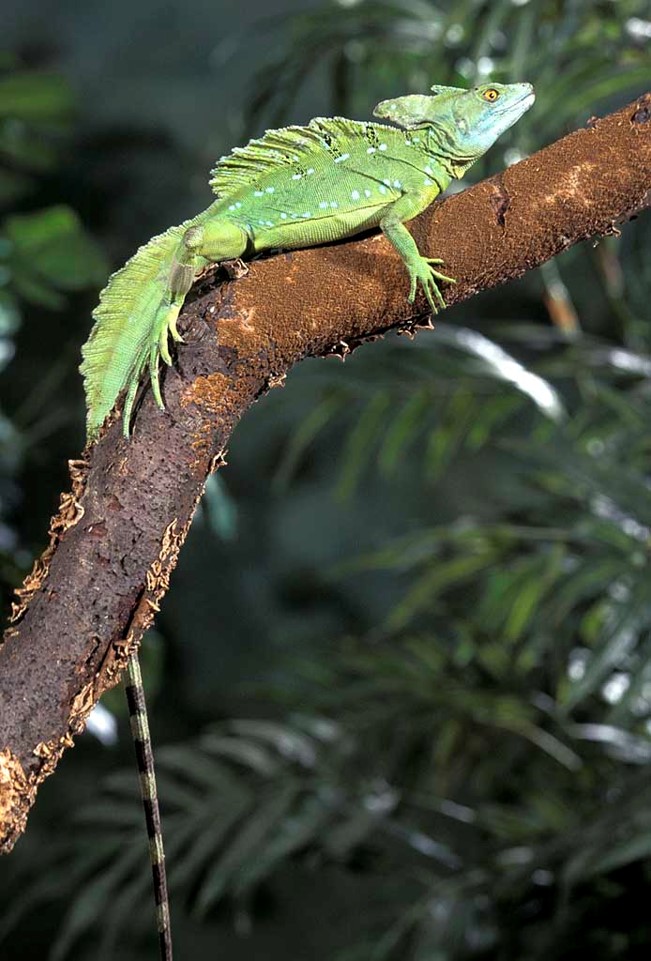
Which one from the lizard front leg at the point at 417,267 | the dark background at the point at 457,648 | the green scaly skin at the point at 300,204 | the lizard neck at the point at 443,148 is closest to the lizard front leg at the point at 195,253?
the green scaly skin at the point at 300,204

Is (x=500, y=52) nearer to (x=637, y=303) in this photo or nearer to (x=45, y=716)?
(x=637, y=303)

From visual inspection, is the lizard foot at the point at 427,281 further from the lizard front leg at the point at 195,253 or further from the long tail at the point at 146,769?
the long tail at the point at 146,769

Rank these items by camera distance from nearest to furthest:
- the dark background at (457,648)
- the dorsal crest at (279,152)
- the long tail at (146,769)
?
the long tail at (146,769) < the dorsal crest at (279,152) < the dark background at (457,648)

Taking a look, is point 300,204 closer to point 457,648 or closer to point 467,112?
point 467,112

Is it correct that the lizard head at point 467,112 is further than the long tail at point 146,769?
Yes

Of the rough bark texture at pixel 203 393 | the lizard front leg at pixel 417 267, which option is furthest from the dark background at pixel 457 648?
the lizard front leg at pixel 417 267

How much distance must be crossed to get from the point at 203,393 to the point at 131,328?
0.39 ft

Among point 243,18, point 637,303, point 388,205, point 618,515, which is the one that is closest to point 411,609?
point 618,515

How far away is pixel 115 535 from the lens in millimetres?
789

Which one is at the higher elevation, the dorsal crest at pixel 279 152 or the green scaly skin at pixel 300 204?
the dorsal crest at pixel 279 152

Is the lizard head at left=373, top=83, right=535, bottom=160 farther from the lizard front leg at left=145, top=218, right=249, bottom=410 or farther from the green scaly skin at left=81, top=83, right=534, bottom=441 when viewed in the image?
the lizard front leg at left=145, top=218, right=249, bottom=410

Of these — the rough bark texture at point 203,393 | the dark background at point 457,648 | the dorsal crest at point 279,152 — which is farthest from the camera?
the dark background at point 457,648

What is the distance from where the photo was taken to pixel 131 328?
89 cm

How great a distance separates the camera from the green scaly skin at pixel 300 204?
87 centimetres
